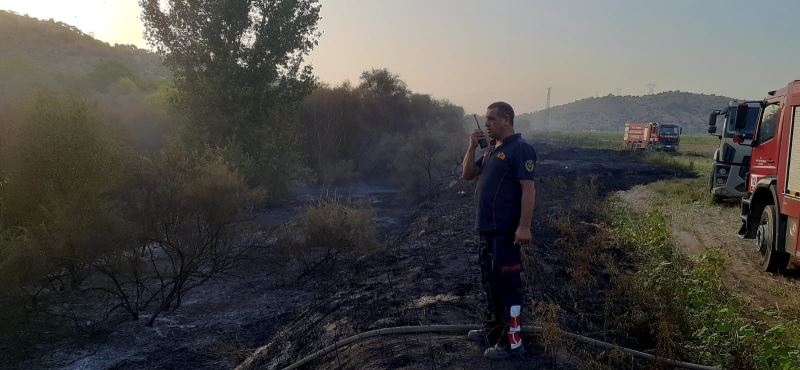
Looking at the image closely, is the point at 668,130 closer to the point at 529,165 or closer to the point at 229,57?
the point at 229,57

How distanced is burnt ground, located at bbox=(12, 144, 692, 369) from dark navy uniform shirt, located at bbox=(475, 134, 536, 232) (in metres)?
1.14

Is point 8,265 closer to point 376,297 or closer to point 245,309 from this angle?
point 245,309

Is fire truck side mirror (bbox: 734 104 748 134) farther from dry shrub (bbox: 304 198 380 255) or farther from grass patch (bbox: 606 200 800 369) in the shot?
dry shrub (bbox: 304 198 380 255)

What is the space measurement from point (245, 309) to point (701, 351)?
Result: 783 centimetres

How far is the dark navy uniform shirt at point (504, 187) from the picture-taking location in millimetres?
3930

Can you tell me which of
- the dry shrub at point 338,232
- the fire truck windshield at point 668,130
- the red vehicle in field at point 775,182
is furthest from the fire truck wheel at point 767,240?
the fire truck windshield at point 668,130

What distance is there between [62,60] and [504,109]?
47.2m

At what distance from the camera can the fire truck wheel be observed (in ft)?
25.1

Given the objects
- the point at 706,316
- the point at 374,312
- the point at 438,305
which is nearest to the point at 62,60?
the point at 374,312

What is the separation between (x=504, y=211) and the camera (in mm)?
3980

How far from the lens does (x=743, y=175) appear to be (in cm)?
1352

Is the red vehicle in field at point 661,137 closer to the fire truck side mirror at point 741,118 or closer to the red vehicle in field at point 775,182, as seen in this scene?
the fire truck side mirror at point 741,118

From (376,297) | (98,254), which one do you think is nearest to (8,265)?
(98,254)

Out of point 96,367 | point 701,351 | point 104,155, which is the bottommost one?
point 96,367
